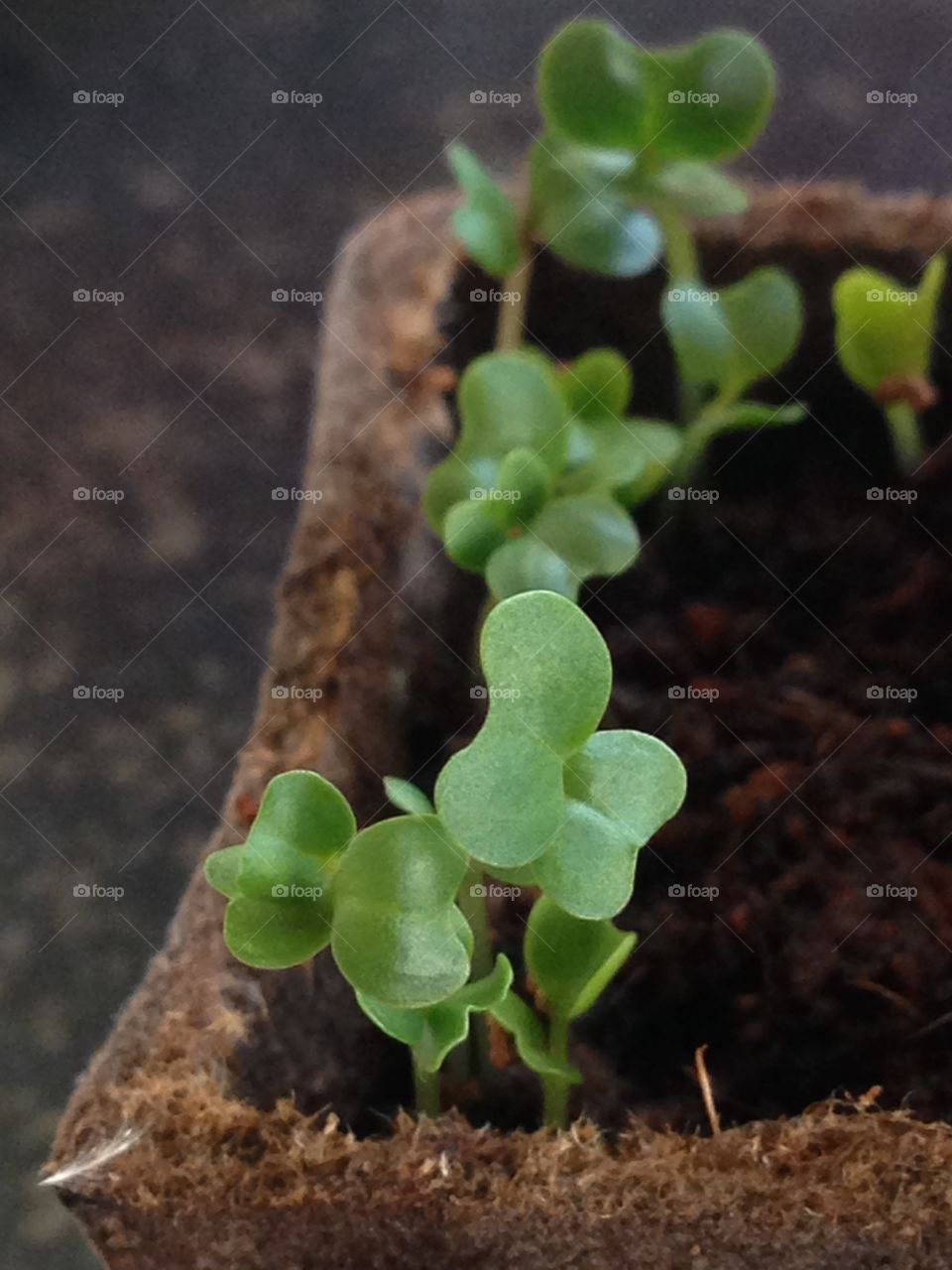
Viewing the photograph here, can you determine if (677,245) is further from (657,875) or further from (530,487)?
(657,875)

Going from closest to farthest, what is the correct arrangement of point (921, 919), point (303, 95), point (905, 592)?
point (921, 919) < point (905, 592) < point (303, 95)

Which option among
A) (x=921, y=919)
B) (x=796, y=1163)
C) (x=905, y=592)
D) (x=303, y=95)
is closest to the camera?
(x=796, y=1163)

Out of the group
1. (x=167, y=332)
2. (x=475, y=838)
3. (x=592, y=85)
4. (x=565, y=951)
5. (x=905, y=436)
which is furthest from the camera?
(x=167, y=332)

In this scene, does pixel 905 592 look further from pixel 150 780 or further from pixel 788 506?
pixel 150 780

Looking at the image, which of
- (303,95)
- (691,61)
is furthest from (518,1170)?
(303,95)

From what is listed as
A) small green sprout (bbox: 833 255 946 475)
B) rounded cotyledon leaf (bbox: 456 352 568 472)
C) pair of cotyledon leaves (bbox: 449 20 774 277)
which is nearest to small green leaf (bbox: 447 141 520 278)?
pair of cotyledon leaves (bbox: 449 20 774 277)

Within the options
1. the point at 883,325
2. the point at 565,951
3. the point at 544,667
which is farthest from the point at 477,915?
the point at 883,325

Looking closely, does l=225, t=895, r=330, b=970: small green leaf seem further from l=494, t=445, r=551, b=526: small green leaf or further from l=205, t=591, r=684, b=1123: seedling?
l=494, t=445, r=551, b=526: small green leaf
